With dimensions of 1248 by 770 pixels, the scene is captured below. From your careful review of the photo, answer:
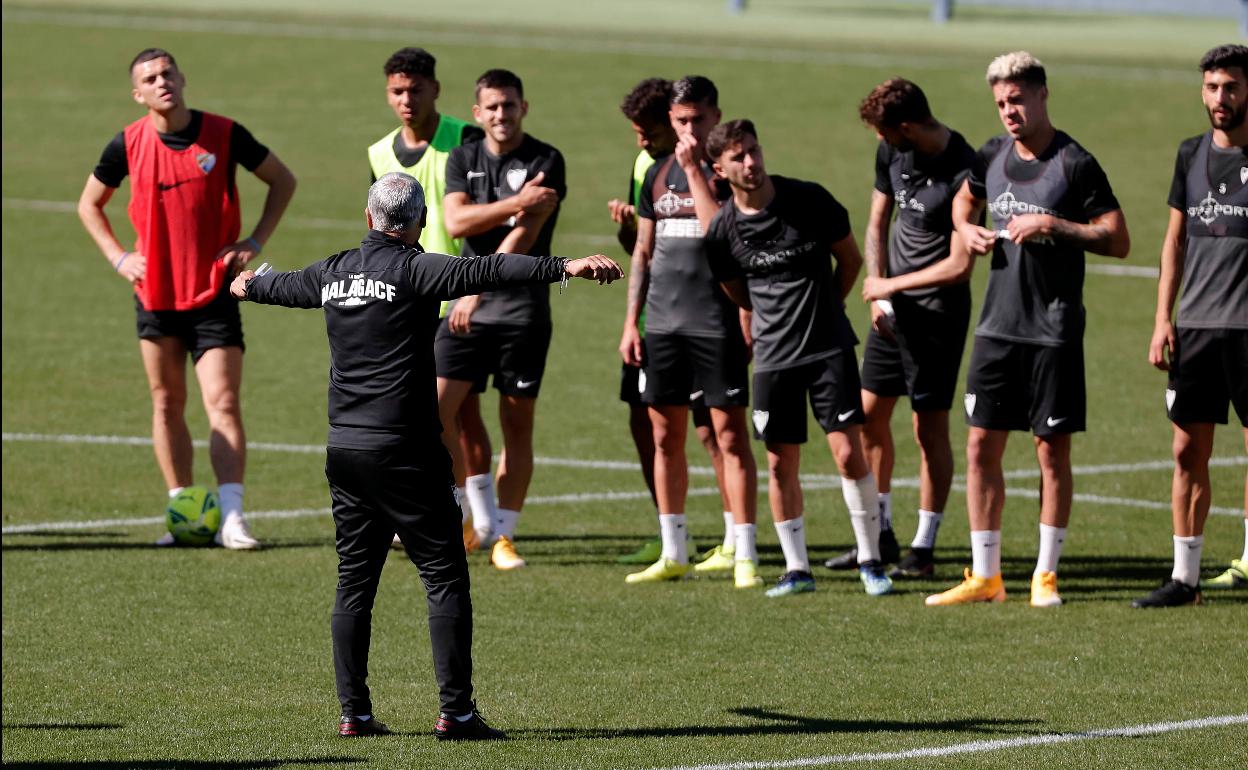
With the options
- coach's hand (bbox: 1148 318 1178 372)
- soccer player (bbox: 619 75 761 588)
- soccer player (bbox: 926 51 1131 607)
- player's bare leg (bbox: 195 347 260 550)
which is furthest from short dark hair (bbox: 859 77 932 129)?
player's bare leg (bbox: 195 347 260 550)

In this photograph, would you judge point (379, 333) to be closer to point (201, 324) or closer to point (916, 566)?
point (916, 566)

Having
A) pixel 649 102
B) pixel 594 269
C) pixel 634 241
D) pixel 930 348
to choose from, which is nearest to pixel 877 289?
pixel 930 348

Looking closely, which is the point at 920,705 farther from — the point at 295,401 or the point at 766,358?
the point at 295,401

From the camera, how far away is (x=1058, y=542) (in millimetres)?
10281

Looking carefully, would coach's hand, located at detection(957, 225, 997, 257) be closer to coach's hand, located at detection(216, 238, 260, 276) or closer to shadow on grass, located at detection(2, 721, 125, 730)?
coach's hand, located at detection(216, 238, 260, 276)

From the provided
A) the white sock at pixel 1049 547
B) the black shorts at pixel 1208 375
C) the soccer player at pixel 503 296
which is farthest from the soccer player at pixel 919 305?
the soccer player at pixel 503 296

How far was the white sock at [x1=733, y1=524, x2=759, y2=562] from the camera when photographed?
10.7 meters

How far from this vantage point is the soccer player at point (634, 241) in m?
11.0

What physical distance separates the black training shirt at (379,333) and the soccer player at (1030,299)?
330 cm

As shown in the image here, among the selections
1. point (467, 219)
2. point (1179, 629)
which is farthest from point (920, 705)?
point (467, 219)

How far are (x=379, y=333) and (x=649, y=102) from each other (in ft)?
11.9

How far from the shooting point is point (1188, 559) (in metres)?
10.2

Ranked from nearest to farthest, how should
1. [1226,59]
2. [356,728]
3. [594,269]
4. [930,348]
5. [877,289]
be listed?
[594,269] → [356,728] → [1226,59] → [877,289] → [930,348]

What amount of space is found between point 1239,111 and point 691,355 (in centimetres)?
301
